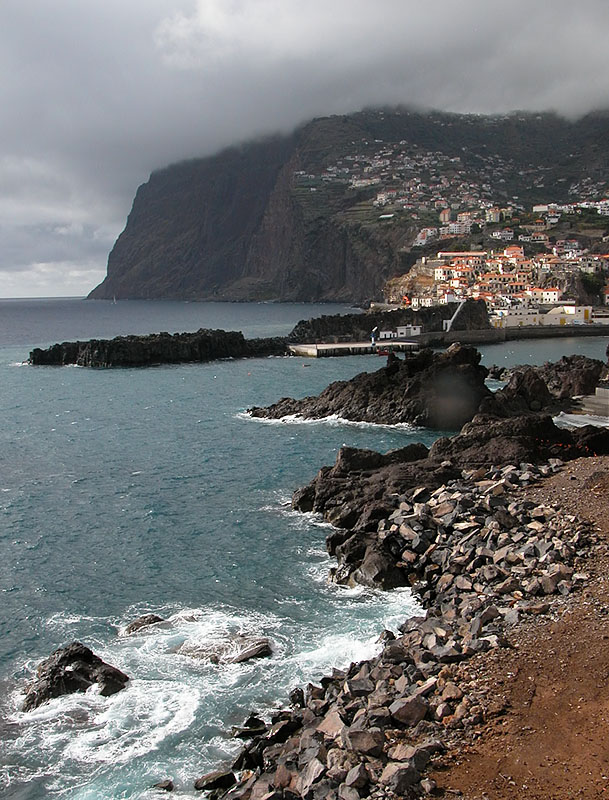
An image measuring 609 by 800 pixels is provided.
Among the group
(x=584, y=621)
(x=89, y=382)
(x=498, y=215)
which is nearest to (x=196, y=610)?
(x=584, y=621)

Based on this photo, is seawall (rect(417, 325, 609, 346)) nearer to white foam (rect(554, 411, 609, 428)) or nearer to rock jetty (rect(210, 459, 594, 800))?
white foam (rect(554, 411, 609, 428))

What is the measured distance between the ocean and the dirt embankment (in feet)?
12.7

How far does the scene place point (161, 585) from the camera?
21.8 metres

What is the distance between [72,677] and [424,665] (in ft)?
23.8

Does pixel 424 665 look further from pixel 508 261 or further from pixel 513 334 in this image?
pixel 508 261

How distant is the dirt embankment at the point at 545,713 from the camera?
10188 millimetres

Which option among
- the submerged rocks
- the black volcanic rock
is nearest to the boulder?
the submerged rocks

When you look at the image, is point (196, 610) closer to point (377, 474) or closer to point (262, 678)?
point (262, 678)

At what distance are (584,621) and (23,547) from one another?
58.6 ft

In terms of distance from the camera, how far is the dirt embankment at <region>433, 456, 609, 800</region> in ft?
33.4

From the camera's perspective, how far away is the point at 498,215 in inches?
7421

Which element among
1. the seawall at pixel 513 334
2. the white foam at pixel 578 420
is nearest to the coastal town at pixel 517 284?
the seawall at pixel 513 334

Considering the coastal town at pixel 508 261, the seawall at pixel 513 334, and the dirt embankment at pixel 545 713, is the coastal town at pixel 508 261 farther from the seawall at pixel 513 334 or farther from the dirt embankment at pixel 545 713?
the dirt embankment at pixel 545 713

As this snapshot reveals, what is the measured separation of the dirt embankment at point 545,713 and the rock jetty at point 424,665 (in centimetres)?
29
